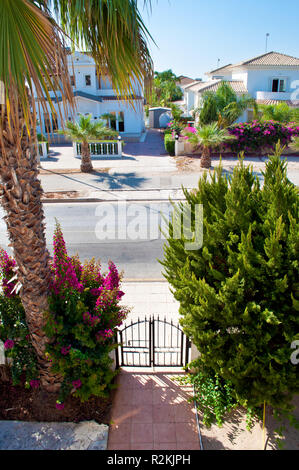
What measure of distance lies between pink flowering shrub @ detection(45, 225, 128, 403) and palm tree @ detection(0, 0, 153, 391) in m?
0.26

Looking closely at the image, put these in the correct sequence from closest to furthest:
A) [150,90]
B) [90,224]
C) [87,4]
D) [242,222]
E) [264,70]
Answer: [87,4] → [150,90] → [242,222] → [90,224] → [264,70]

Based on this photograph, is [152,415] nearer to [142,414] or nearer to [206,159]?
[142,414]

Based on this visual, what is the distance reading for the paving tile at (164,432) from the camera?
5.48 meters

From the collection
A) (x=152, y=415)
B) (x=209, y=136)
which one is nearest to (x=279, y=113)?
(x=209, y=136)

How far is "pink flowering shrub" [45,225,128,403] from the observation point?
5430 millimetres

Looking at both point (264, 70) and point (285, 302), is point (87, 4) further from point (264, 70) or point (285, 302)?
point (264, 70)

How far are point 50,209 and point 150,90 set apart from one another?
1253cm

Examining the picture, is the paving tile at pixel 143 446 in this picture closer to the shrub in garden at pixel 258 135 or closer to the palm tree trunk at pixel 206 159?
the palm tree trunk at pixel 206 159

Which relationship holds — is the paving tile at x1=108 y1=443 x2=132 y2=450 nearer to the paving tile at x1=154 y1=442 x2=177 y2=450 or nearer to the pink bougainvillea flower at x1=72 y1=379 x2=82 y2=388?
the paving tile at x1=154 y1=442 x2=177 y2=450

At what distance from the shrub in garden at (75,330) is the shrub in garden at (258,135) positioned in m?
22.1

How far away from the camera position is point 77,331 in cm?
539

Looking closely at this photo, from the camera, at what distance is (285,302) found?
5.07 meters

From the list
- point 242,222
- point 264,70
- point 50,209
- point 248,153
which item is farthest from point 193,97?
point 242,222
